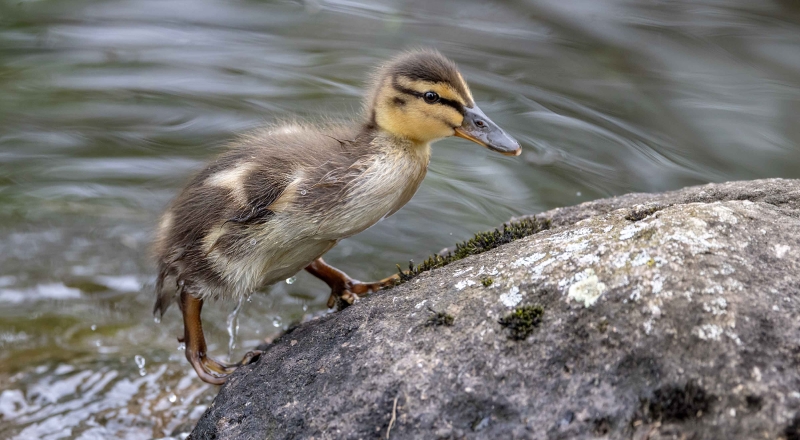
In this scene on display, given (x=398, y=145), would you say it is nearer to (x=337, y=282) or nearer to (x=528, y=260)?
(x=337, y=282)

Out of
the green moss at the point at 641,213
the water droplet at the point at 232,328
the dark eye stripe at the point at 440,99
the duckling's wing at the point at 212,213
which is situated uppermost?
the dark eye stripe at the point at 440,99

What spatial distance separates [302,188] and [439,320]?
1068 millimetres

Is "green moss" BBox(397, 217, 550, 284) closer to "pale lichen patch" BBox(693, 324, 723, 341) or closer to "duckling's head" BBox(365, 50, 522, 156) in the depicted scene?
"duckling's head" BBox(365, 50, 522, 156)

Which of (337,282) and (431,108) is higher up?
(431,108)

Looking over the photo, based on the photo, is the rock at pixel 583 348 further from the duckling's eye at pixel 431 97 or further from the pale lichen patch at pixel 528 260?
the duckling's eye at pixel 431 97

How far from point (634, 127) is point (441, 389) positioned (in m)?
5.68

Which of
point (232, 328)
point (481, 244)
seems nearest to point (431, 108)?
point (481, 244)

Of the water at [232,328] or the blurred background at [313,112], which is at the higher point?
the blurred background at [313,112]

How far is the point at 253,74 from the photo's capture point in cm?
788

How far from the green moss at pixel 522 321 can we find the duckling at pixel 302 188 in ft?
3.74

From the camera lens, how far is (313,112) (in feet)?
19.9

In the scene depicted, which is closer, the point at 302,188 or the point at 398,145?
the point at 302,188

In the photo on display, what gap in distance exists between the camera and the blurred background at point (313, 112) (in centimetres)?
588

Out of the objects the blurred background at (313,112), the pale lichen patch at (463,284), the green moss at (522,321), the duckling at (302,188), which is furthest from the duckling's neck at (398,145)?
the blurred background at (313,112)
